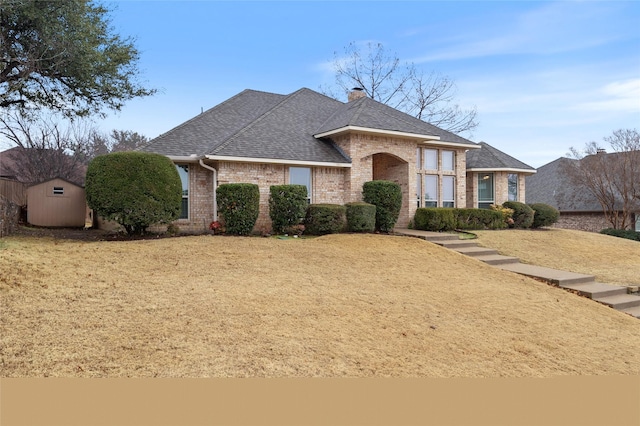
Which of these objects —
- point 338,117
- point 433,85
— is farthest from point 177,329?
point 433,85

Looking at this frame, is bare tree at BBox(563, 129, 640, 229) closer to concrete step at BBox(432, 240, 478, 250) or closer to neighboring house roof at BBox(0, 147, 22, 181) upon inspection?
concrete step at BBox(432, 240, 478, 250)

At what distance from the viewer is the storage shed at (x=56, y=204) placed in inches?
624

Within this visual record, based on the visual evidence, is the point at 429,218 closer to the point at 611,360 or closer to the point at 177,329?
the point at 611,360

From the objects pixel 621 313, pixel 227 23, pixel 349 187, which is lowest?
pixel 621 313

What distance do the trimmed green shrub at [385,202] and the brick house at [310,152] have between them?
0.97 m

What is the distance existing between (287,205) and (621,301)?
9294mm

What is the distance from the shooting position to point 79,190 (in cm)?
1662

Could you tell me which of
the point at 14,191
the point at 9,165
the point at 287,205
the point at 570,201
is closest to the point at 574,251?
the point at 287,205

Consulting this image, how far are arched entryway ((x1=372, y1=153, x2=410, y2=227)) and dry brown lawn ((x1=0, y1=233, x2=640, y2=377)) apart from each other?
665 centimetres

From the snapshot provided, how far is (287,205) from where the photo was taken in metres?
13.5

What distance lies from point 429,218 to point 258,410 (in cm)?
1327

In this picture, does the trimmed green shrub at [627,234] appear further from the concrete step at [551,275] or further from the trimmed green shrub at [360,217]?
the trimmed green shrub at [360,217]

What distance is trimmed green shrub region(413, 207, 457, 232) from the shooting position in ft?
51.7

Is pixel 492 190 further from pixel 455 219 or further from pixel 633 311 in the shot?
pixel 633 311
